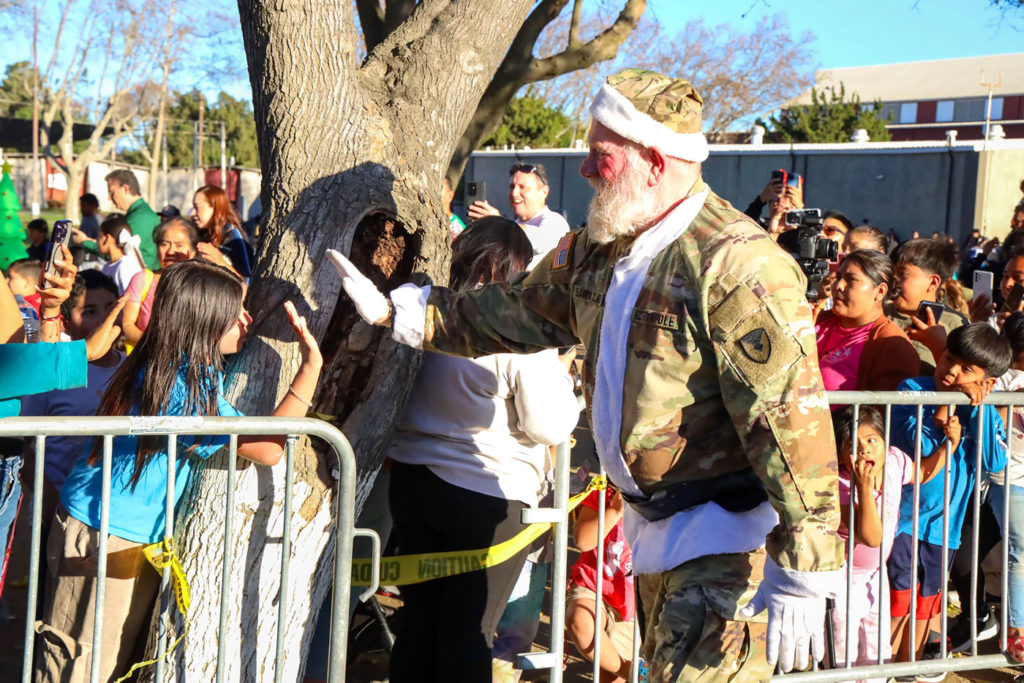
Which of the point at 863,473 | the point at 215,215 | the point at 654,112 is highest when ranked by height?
the point at 654,112

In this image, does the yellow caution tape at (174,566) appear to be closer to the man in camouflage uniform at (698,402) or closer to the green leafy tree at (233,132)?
the man in camouflage uniform at (698,402)

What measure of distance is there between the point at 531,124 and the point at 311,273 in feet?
97.0

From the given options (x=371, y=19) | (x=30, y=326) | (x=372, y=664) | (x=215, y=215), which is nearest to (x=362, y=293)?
(x=30, y=326)

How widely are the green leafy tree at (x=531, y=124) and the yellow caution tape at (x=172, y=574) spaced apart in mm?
29126

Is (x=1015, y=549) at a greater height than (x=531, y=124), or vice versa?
(x=531, y=124)

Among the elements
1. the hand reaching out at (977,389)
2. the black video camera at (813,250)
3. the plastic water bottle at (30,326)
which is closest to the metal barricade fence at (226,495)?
the plastic water bottle at (30,326)

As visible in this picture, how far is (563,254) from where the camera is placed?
9.46 ft

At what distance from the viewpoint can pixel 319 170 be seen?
310 cm

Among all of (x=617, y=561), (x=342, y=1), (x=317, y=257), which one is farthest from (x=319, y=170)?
(x=617, y=561)

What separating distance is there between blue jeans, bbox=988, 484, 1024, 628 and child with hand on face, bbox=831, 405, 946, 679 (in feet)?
1.67

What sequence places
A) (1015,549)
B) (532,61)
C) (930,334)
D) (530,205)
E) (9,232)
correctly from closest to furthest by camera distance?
(1015,549), (930,334), (530,205), (9,232), (532,61)

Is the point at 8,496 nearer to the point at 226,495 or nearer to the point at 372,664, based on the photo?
the point at 226,495

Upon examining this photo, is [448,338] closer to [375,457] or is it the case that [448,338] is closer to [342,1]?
[375,457]

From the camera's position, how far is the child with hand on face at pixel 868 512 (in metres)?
3.77
